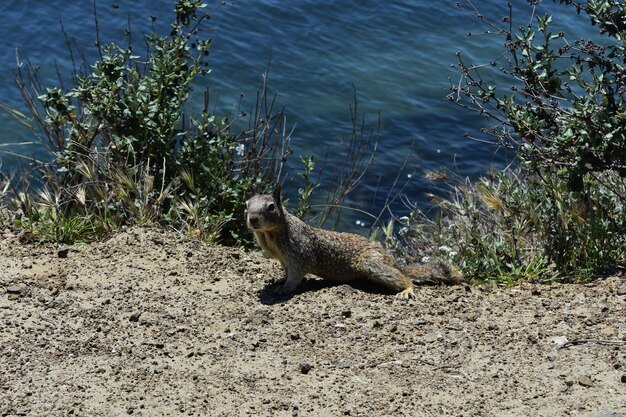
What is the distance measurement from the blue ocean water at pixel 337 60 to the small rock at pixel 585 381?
7.42 metres

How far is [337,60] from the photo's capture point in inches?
720

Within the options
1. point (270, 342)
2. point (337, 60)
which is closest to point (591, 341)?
point (270, 342)

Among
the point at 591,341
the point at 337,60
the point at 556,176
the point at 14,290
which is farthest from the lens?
the point at 337,60

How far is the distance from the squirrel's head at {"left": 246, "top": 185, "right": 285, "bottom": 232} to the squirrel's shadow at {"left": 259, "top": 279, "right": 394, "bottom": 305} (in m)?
0.49

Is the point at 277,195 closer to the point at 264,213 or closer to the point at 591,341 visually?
the point at 264,213

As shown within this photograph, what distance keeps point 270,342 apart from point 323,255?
1537mm

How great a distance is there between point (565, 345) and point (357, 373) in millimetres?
1495

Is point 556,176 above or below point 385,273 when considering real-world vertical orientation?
above

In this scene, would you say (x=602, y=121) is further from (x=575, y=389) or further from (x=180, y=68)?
(x=180, y=68)

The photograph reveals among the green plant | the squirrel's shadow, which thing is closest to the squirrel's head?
the squirrel's shadow

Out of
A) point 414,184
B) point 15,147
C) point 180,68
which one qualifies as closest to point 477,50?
point 414,184

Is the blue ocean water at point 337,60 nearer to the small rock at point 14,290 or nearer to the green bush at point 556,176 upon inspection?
the green bush at point 556,176

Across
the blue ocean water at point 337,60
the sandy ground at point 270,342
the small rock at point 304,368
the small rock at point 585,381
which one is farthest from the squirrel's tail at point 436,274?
the blue ocean water at point 337,60

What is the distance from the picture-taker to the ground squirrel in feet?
28.3
